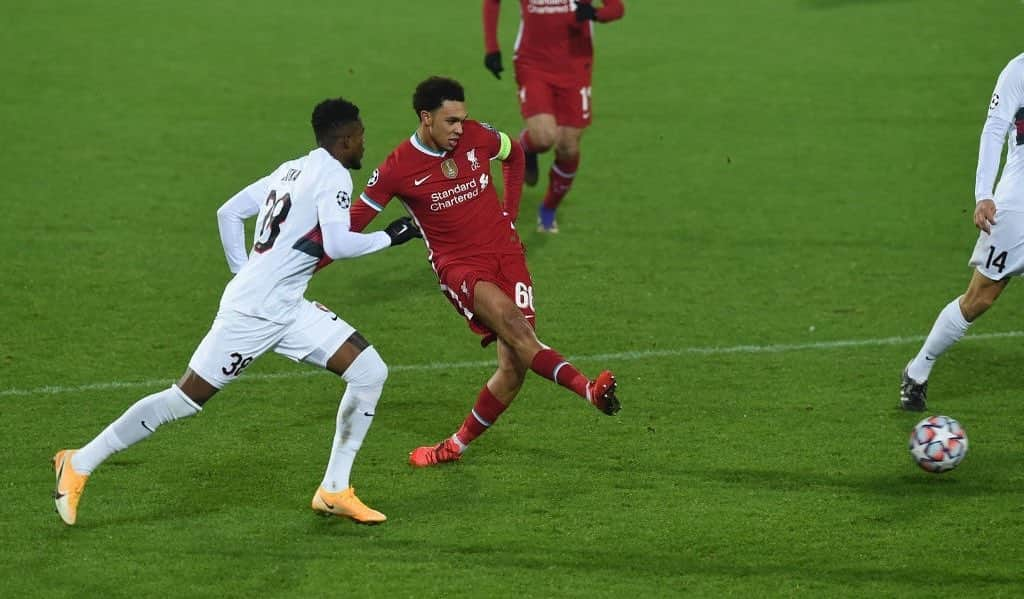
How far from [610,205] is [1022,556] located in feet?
24.2

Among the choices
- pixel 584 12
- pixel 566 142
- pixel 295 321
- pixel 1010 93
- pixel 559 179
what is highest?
pixel 1010 93

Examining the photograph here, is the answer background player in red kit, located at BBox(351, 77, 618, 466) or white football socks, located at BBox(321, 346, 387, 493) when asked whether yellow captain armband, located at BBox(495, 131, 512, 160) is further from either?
white football socks, located at BBox(321, 346, 387, 493)

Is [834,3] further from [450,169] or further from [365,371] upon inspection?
[365,371]

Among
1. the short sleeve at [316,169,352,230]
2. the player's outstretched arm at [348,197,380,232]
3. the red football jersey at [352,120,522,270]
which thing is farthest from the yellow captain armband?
the short sleeve at [316,169,352,230]

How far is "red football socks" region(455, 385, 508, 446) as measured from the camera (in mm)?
7980

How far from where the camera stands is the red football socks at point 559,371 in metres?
7.20

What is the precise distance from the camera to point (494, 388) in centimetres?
798

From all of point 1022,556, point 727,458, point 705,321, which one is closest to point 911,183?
point 705,321

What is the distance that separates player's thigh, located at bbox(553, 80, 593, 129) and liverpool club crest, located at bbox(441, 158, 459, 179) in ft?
15.2

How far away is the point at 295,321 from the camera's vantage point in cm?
709

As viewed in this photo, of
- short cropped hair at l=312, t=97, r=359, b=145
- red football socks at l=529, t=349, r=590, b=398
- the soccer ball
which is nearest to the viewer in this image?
short cropped hair at l=312, t=97, r=359, b=145

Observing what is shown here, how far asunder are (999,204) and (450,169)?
10.2 feet

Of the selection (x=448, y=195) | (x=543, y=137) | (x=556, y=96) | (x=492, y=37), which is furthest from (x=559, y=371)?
(x=492, y=37)

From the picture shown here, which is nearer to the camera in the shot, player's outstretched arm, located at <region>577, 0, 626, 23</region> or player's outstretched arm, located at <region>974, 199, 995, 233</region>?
player's outstretched arm, located at <region>974, 199, 995, 233</region>
